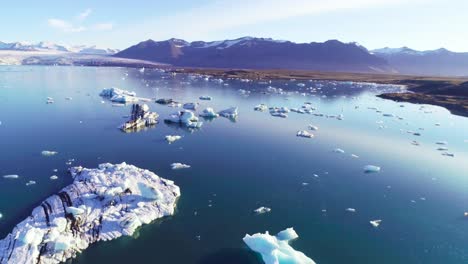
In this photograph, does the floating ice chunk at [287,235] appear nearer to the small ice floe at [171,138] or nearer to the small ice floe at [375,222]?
the small ice floe at [375,222]

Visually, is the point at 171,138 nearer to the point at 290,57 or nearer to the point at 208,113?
the point at 208,113

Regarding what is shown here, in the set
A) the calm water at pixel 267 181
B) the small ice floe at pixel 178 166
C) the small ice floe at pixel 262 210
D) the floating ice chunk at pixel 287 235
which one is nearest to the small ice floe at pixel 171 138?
the calm water at pixel 267 181

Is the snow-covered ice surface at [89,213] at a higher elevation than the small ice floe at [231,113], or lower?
lower

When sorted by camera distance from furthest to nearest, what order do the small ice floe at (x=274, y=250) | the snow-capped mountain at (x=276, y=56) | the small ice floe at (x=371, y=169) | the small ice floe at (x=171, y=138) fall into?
the snow-capped mountain at (x=276, y=56), the small ice floe at (x=171, y=138), the small ice floe at (x=371, y=169), the small ice floe at (x=274, y=250)

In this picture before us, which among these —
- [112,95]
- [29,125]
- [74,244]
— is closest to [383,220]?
[74,244]

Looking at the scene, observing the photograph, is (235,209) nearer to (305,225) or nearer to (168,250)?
(305,225)

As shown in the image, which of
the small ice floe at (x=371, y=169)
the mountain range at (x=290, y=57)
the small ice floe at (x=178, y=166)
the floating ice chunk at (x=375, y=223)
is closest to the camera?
the floating ice chunk at (x=375, y=223)
